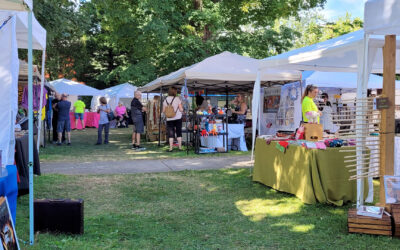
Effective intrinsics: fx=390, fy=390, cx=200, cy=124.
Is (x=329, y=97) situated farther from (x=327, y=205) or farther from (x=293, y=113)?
(x=327, y=205)

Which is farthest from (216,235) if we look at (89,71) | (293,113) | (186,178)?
(89,71)

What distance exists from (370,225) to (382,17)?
2.19 metres

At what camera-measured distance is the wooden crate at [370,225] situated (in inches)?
159

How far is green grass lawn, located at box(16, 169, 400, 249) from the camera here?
12.9 ft

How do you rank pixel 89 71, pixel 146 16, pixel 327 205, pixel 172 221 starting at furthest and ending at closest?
1. pixel 89 71
2. pixel 146 16
3. pixel 327 205
4. pixel 172 221

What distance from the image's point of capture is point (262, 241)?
3990 mm

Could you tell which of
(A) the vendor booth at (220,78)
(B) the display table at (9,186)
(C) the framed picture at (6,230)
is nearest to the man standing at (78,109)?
(A) the vendor booth at (220,78)

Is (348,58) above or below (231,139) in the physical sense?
above

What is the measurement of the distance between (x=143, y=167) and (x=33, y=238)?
491 cm

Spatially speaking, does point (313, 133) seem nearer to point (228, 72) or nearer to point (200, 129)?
point (228, 72)

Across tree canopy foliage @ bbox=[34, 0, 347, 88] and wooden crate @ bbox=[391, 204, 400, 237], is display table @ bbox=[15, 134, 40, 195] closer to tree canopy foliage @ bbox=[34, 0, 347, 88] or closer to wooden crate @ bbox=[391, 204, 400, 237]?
wooden crate @ bbox=[391, 204, 400, 237]

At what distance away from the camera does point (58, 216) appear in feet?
13.5

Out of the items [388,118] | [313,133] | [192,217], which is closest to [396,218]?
[388,118]

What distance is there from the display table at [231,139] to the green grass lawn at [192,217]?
3860mm
